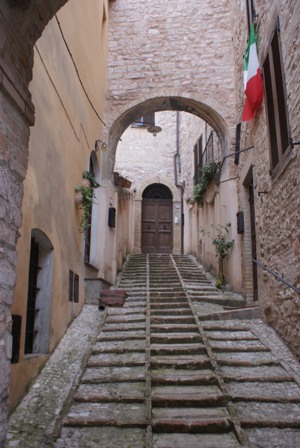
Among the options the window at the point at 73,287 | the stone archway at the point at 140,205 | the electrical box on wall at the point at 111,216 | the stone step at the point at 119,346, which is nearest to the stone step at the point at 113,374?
the stone step at the point at 119,346

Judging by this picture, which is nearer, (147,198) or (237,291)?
(237,291)

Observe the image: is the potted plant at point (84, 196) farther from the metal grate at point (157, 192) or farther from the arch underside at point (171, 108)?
the metal grate at point (157, 192)

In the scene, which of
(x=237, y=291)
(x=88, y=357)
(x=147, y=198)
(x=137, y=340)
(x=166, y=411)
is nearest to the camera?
(x=166, y=411)

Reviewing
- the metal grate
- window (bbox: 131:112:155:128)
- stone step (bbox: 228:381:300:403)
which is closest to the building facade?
stone step (bbox: 228:381:300:403)

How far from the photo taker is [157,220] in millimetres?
15844

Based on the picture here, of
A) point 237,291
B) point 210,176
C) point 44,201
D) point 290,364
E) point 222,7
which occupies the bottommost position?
point 290,364

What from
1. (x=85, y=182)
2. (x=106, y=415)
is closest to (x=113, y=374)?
(x=106, y=415)

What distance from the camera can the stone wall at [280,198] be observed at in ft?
14.9

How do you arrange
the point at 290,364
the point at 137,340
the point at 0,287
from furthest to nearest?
the point at 137,340 → the point at 290,364 → the point at 0,287

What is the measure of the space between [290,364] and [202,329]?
4.37 ft

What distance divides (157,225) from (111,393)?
39.4 ft

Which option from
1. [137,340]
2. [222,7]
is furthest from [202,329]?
[222,7]

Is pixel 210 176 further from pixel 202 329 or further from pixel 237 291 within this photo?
pixel 202 329

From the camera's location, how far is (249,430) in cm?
334
